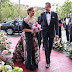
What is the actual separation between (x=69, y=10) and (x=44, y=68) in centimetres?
3619

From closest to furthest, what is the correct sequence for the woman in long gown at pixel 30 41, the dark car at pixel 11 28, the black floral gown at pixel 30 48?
the woman in long gown at pixel 30 41
the black floral gown at pixel 30 48
the dark car at pixel 11 28

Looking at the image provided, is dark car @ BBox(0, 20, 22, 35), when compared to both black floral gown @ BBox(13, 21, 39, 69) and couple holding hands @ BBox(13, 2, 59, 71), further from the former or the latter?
black floral gown @ BBox(13, 21, 39, 69)

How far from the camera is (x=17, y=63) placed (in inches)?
238

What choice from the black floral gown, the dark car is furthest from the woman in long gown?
the dark car

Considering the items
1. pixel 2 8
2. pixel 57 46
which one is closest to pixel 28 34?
pixel 57 46

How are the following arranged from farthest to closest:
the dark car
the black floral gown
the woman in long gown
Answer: the dark car < the black floral gown < the woman in long gown

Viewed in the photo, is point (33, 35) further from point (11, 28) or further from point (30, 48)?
point (11, 28)

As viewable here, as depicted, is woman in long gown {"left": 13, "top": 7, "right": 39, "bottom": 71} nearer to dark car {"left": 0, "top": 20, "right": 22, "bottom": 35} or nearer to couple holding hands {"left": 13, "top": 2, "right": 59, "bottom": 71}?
couple holding hands {"left": 13, "top": 2, "right": 59, "bottom": 71}

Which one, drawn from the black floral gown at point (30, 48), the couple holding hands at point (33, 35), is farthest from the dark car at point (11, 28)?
the black floral gown at point (30, 48)

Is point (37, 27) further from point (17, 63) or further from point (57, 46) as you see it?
point (57, 46)

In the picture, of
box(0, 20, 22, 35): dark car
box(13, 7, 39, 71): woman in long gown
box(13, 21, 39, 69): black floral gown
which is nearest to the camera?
box(13, 7, 39, 71): woman in long gown

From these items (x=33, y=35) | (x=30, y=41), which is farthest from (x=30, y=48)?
(x=33, y=35)

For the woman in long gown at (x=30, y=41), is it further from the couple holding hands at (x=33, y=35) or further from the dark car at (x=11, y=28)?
the dark car at (x=11, y=28)

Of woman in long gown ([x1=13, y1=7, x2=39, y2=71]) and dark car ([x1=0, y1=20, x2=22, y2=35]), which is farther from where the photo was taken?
dark car ([x1=0, y1=20, x2=22, y2=35])
